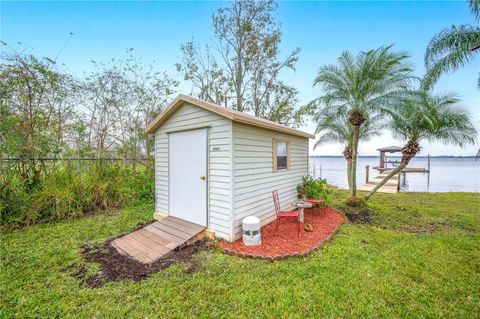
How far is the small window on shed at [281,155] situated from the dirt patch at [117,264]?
2.92 meters

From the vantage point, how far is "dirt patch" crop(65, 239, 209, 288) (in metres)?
3.25

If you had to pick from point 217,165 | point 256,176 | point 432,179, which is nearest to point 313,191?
point 256,176

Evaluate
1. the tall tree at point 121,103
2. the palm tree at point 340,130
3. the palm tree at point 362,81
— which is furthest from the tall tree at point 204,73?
the palm tree at point 362,81

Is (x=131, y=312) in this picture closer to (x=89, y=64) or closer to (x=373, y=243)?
(x=373, y=243)

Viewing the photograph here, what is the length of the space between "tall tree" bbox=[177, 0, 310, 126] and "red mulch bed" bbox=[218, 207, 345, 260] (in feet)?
29.1

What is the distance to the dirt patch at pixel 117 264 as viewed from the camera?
3.25m

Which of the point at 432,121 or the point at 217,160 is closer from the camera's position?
the point at 217,160

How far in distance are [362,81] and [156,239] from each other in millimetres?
7968

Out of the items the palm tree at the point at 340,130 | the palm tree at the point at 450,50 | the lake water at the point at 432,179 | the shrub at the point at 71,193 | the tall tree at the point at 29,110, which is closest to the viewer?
the shrub at the point at 71,193

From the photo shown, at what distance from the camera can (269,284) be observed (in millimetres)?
3070

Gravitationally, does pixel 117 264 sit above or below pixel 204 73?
below

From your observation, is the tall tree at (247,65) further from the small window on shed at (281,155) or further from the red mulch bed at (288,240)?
the red mulch bed at (288,240)

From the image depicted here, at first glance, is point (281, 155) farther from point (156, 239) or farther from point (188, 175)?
point (156, 239)

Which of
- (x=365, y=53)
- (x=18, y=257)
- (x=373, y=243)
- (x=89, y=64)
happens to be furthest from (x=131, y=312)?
(x=365, y=53)
